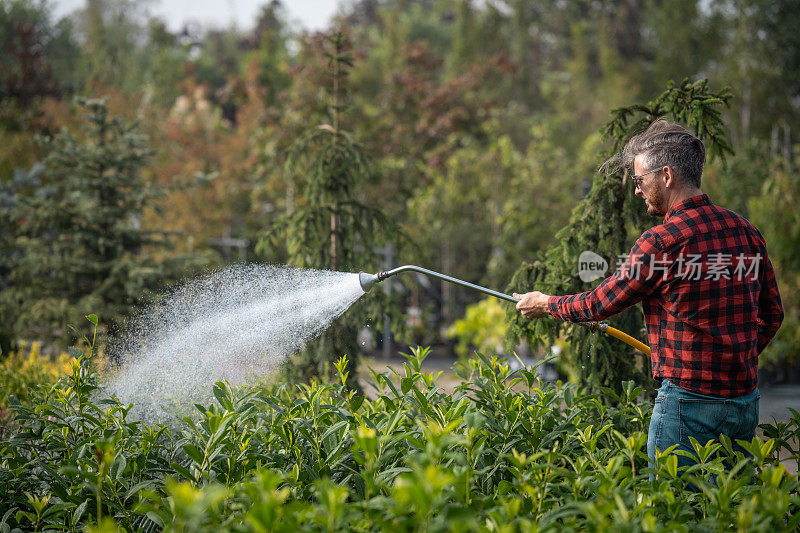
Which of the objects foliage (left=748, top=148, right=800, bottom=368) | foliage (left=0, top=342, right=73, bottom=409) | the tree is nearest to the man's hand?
foliage (left=0, top=342, right=73, bottom=409)

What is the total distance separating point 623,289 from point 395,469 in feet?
3.05

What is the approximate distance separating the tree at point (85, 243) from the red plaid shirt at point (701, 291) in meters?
4.40

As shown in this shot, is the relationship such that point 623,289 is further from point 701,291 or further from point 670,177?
point 670,177

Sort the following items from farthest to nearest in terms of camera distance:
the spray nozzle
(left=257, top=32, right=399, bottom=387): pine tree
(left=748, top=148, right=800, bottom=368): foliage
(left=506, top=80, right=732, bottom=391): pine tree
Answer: (left=748, top=148, right=800, bottom=368): foliage → (left=257, top=32, right=399, bottom=387): pine tree → (left=506, top=80, right=732, bottom=391): pine tree → the spray nozzle

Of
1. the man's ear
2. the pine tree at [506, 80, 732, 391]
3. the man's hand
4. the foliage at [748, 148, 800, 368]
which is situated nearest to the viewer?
the man's ear

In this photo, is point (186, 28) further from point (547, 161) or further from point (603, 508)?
point (603, 508)

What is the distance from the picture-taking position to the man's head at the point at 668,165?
218 cm

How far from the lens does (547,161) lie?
11.2 metres

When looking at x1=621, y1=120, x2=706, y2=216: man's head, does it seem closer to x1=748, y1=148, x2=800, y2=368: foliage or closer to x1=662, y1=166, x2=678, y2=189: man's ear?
x1=662, y1=166, x2=678, y2=189: man's ear

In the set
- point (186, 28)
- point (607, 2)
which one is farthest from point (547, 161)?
point (186, 28)

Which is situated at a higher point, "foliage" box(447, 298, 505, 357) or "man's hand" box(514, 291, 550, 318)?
"man's hand" box(514, 291, 550, 318)

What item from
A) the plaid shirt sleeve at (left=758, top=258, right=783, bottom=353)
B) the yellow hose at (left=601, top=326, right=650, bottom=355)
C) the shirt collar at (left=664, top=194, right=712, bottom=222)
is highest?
the shirt collar at (left=664, top=194, right=712, bottom=222)

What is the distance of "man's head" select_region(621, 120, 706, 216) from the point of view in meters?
2.18

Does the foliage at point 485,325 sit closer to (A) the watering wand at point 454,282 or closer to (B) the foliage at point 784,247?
(B) the foliage at point 784,247
